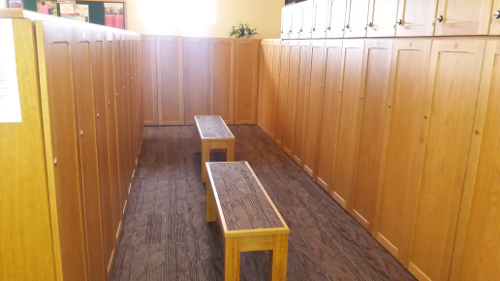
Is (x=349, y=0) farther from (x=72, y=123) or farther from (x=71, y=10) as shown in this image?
(x=71, y=10)

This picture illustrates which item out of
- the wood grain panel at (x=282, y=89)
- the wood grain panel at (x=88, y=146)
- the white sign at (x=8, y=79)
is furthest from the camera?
the wood grain panel at (x=282, y=89)

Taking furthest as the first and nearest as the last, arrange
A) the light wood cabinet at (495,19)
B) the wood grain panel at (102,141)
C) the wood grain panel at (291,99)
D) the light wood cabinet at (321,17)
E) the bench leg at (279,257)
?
the wood grain panel at (291,99) < the light wood cabinet at (321,17) < the bench leg at (279,257) < the wood grain panel at (102,141) < the light wood cabinet at (495,19)

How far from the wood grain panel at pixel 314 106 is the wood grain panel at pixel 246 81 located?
2.53m

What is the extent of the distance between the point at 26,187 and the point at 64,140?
20 cm

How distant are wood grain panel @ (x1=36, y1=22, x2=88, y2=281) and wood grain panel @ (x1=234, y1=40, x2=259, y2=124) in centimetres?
534

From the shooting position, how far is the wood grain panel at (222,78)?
664 cm

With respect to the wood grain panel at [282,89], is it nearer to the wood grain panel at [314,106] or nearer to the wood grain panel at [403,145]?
the wood grain panel at [314,106]

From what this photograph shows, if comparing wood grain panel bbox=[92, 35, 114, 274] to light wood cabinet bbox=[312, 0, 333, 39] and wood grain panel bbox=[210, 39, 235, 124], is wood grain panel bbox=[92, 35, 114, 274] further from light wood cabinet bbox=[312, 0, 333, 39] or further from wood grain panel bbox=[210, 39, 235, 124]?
wood grain panel bbox=[210, 39, 235, 124]

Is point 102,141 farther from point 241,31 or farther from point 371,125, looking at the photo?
point 241,31

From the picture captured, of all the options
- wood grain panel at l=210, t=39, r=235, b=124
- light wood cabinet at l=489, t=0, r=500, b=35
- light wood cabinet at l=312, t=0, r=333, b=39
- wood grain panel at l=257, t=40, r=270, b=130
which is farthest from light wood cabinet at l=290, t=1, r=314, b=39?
light wood cabinet at l=489, t=0, r=500, b=35

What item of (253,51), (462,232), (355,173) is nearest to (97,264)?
(462,232)

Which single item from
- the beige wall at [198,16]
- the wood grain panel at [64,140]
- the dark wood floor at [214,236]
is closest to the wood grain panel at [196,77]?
→ the beige wall at [198,16]

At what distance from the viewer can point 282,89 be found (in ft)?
17.7

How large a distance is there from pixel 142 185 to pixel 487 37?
3.12 meters
